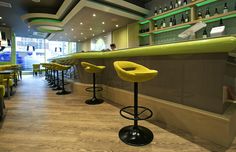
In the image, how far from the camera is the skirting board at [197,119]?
1437mm

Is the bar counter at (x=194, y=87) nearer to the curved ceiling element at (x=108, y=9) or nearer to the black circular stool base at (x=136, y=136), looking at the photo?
the black circular stool base at (x=136, y=136)

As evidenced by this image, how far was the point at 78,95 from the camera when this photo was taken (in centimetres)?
373

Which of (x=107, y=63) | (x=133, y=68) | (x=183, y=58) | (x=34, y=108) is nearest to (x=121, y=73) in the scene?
(x=133, y=68)

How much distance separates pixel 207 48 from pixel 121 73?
903 millimetres

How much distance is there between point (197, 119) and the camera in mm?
1624

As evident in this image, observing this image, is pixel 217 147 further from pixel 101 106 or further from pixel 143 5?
pixel 143 5

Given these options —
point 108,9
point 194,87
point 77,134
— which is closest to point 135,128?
point 77,134

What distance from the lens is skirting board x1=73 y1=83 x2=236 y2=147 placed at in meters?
1.44

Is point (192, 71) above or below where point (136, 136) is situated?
above

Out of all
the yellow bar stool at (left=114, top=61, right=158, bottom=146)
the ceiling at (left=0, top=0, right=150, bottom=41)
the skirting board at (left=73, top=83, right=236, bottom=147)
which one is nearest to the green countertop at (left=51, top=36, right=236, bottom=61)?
the yellow bar stool at (left=114, top=61, right=158, bottom=146)

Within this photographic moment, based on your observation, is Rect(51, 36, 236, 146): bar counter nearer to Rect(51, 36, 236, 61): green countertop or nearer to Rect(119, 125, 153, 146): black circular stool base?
Rect(51, 36, 236, 61): green countertop

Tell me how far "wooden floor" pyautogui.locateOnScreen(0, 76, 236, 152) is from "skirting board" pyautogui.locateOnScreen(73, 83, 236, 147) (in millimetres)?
89

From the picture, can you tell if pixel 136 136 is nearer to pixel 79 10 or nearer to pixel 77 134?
pixel 77 134

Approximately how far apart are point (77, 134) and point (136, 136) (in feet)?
2.31
